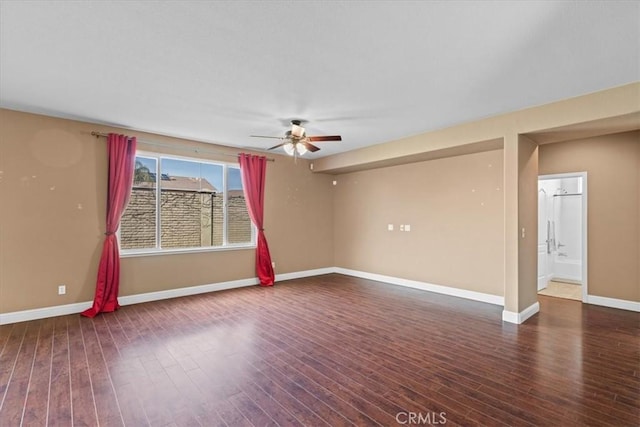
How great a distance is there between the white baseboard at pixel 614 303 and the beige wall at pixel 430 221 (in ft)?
4.85

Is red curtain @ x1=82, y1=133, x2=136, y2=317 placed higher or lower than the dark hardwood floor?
higher

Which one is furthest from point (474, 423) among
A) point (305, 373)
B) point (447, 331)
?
point (447, 331)

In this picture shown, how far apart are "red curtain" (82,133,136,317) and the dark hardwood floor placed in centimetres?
37

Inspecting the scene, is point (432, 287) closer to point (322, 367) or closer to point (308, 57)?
point (322, 367)

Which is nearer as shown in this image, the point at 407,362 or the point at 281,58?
the point at 281,58

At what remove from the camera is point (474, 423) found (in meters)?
2.05

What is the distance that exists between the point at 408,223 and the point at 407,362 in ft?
11.7

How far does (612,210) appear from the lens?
15.3ft

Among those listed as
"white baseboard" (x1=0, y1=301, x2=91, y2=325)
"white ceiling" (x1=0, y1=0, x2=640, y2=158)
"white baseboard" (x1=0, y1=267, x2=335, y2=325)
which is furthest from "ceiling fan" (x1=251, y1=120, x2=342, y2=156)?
"white baseboard" (x1=0, y1=301, x2=91, y2=325)

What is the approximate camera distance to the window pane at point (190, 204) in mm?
5270

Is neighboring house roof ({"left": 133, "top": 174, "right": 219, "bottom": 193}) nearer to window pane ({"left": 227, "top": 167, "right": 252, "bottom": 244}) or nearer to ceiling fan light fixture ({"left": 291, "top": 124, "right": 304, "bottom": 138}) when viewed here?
window pane ({"left": 227, "top": 167, "right": 252, "bottom": 244})

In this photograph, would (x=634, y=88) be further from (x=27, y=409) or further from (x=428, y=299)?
(x=27, y=409)
